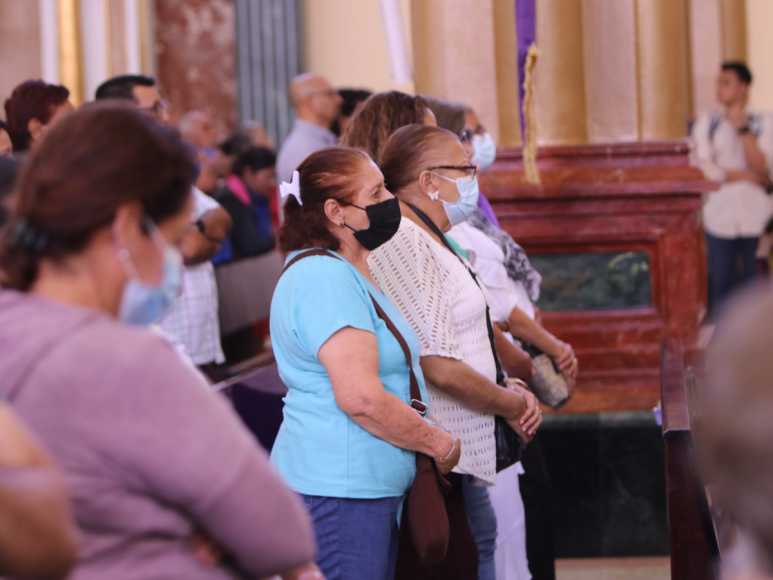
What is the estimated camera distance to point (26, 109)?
3.07m

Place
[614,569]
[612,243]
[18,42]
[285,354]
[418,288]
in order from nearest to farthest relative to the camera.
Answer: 1. [285,354]
2. [418,288]
3. [614,569]
4. [612,243]
5. [18,42]

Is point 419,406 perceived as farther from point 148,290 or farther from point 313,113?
point 313,113

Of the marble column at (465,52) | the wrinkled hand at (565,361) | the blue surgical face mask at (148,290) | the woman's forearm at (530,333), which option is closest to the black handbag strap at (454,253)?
the woman's forearm at (530,333)

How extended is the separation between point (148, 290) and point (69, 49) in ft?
21.4

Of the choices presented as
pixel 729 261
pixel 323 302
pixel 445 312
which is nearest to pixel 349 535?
pixel 323 302

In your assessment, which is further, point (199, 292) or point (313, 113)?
point (313, 113)

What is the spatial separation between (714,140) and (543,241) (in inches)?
117

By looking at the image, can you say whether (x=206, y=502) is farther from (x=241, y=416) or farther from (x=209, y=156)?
(x=209, y=156)

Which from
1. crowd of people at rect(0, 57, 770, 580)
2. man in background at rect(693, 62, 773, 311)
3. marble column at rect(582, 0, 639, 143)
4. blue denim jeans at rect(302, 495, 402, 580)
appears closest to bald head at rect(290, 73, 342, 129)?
crowd of people at rect(0, 57, 770, 580)

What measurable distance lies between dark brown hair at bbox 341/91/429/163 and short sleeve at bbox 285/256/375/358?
94 centimetres

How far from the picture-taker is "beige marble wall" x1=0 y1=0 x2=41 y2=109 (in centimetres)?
682

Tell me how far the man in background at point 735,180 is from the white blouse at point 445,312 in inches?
179

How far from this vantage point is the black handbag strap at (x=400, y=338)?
2.27 meters

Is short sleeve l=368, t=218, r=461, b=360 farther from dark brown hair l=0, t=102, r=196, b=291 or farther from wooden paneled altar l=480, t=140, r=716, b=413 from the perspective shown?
wooden paneled altar l=480, t=140, r=716, b=413
